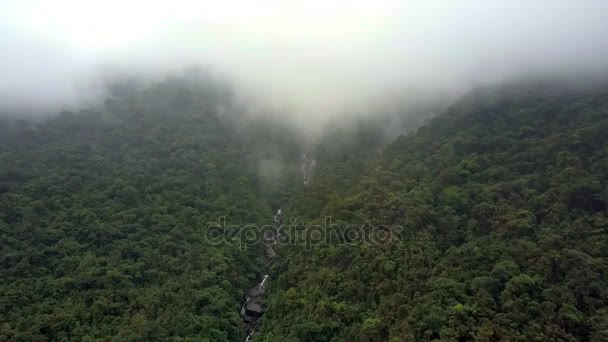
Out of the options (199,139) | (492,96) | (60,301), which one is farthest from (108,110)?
(492,96)

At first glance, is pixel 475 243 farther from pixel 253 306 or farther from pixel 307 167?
pixel 307 167

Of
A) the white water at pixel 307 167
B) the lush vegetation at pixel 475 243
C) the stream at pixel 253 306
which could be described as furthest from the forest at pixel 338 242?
the white water at pixel 307 167

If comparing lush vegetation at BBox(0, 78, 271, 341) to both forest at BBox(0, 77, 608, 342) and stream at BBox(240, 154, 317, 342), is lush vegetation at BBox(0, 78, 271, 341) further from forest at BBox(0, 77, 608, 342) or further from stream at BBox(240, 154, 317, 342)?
stream at BBox(240, 154, 317, 342)

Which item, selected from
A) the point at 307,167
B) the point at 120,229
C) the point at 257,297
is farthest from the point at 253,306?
the point at 307,167

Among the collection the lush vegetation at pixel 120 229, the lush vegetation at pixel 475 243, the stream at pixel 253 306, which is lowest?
the stream at pixel 253 306

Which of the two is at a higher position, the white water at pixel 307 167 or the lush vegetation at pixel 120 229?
the lush vegetation at pixel 120 229

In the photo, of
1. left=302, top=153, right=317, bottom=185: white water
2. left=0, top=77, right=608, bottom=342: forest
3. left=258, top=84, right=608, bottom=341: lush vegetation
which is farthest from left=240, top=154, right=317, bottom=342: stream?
left=302, top=153, right=317, bottom=185: white water

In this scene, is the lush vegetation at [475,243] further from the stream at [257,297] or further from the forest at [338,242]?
the stream at [257,297]
